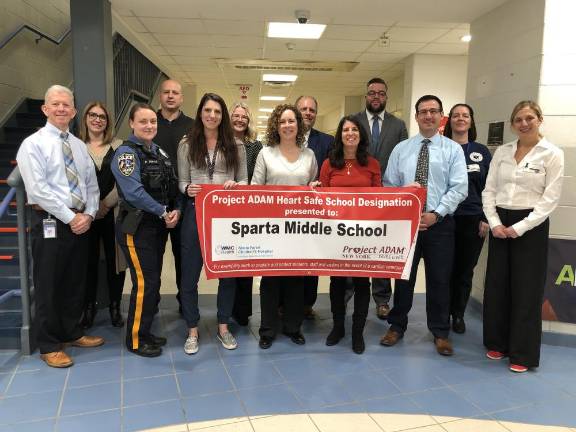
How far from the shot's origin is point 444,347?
10.4ft

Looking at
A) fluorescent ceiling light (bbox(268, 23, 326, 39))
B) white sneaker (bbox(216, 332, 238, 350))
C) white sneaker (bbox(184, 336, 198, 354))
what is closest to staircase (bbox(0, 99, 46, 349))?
white sneaker (bbox(184, 336, 198, 354))

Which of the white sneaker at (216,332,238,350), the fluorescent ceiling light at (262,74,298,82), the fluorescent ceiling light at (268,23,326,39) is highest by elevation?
the fluorescent ceiling light at (262,74,298,82)

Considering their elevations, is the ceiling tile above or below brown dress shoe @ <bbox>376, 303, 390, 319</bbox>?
above

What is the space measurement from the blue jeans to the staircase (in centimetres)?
117

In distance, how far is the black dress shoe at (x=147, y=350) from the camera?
9.89 ft

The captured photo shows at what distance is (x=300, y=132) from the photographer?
10.2ft

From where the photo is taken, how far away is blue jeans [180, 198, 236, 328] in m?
3.04

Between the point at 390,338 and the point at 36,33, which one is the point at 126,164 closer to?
the point at 390,338

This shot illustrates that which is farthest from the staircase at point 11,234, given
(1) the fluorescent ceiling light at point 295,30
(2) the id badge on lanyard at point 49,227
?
(1) the fluorescent ceiling light at point 295,30

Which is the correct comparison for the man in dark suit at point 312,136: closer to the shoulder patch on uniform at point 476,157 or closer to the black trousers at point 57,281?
the shoulder patch on uniform at point 476,157

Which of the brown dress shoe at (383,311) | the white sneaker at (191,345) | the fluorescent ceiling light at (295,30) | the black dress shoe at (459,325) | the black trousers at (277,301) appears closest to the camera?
the white sneaker at (191,345)

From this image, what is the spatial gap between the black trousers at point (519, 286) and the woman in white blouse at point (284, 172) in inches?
53.2

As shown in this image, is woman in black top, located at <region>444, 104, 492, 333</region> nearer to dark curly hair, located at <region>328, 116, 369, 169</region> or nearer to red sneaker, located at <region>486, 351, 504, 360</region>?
red sneaker, located at <region>486, 351, 504, 360</region>

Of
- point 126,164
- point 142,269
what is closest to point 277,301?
point 142,269
